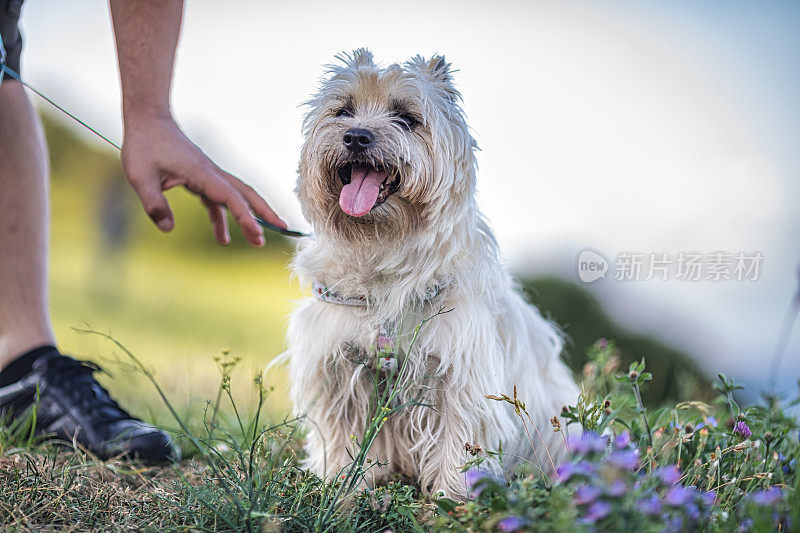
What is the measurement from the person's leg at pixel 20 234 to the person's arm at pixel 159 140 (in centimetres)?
144

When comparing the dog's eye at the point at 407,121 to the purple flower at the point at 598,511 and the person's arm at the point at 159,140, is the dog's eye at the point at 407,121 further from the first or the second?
the purple flower at the point at 598,511

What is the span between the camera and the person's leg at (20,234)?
120 inches

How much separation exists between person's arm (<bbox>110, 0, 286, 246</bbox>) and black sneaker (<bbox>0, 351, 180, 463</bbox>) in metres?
1.24

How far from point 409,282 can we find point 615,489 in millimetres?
1451

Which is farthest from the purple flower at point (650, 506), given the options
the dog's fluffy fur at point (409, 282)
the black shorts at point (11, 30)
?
the black shorts at point (11, 30)

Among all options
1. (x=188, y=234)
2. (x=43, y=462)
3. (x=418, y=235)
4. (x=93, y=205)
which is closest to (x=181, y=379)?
(x=43, y=462)

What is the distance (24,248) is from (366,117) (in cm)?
174

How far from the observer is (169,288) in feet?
21.4

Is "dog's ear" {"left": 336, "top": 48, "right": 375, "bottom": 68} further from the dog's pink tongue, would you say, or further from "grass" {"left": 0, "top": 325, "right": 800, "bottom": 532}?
"grass" {"left": 0, "top": 325, "right": 800, "bottom": 532}

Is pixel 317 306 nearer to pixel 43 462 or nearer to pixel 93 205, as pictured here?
pixel 43 462

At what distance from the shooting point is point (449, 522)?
187 centimetres

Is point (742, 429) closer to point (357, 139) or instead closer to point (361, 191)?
point (361, 191)

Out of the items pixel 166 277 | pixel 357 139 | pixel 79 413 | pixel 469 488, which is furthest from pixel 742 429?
pixel 166 277

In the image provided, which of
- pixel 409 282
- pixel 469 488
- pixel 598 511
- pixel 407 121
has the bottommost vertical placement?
pixel 469 488
